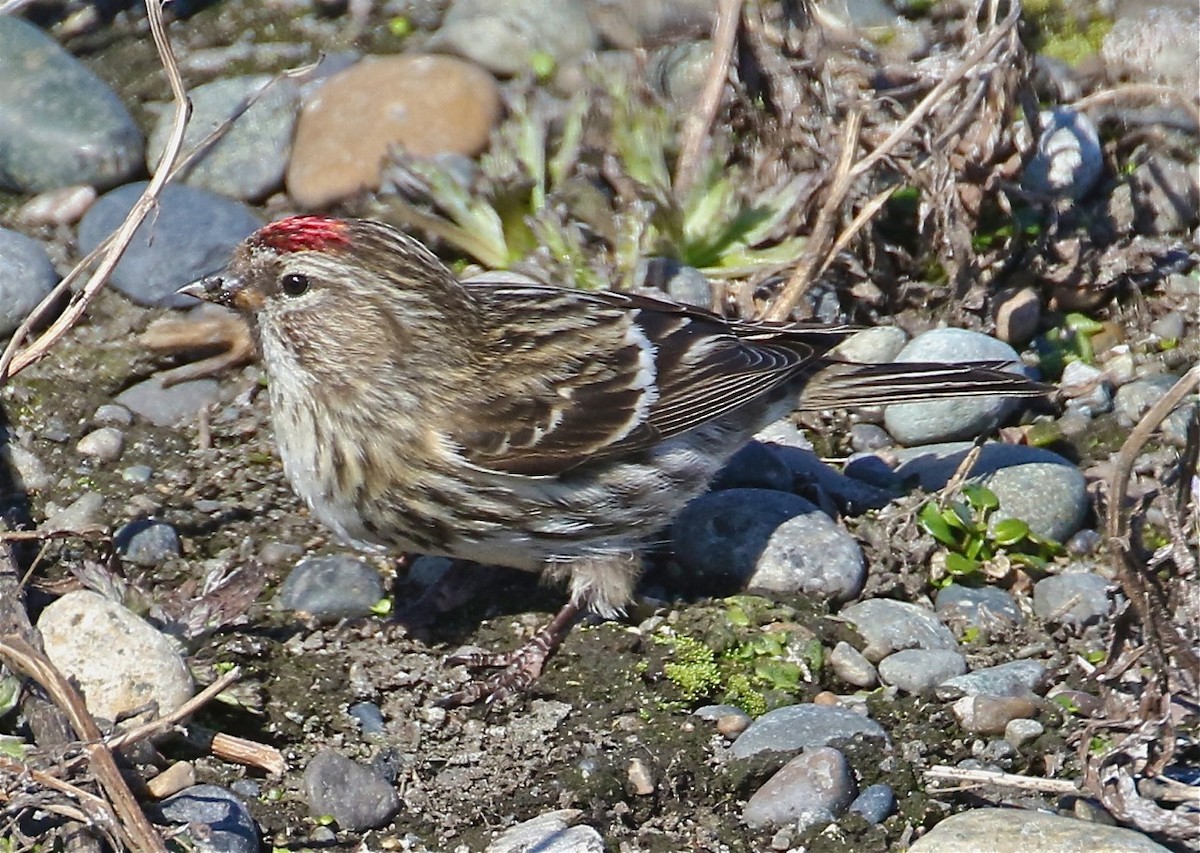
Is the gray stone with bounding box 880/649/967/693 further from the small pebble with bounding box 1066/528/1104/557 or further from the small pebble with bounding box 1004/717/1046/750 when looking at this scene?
the small pebble with bounding box 1066/528/1104/557

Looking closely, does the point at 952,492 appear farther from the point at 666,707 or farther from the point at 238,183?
the point at 238,183

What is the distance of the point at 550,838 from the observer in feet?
12.8

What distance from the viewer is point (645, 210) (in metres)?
5.74

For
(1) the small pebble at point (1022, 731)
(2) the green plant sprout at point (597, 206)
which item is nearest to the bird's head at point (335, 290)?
(2) the green plant sprout at point (597, 206)

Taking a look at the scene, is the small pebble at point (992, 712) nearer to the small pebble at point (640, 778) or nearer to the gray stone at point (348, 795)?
the small pebble at point (640, 778)

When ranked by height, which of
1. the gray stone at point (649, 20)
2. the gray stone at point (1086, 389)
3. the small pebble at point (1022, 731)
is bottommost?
the small pebble at point (1022, 731)

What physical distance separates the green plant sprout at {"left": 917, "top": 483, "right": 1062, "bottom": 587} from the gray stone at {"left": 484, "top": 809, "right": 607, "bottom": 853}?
1.49 meters

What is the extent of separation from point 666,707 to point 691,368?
3.34 ft

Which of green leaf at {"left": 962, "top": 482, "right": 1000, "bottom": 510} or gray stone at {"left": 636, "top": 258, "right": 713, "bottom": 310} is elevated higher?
gray stone at {"left": 636, "top": 258, "right": 713, "bottom": 310}

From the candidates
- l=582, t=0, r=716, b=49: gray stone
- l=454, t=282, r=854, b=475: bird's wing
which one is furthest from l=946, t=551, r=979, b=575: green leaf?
l=582, t=0, r=716, b=49: gray stone

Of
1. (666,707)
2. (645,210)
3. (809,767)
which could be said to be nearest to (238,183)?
(645,210)

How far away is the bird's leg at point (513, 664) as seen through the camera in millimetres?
4480

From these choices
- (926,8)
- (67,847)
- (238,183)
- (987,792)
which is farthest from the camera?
(926,8)

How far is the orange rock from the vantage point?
6.13 m
